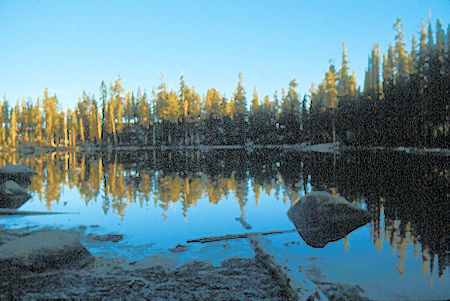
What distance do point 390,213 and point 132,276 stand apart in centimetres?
831

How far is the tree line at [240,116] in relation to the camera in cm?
5634

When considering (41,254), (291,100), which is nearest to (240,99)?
(291,100)

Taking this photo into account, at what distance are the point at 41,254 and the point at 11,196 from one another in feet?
28.2

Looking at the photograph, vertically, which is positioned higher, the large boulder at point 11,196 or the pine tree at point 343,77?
the pine tree at point 343,77

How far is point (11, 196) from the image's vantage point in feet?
40.5

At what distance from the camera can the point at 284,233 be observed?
8.12 m

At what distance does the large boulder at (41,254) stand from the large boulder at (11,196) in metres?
7.57

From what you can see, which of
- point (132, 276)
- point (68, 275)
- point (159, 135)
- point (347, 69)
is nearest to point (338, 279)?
point (132, 276)

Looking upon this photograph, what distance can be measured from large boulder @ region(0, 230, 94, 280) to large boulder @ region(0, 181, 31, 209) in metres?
7.57

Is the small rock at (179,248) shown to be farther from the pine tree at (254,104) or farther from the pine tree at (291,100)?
the pine tree at (254,104)

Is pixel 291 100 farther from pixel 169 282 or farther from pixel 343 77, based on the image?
pixel 169 282

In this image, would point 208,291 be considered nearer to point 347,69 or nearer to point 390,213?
point 390,213

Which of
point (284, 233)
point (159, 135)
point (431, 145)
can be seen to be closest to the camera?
point (284, 233)

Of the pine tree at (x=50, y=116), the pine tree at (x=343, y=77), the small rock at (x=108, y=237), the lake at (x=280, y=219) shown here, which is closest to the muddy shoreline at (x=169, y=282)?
the lake at (x=280, y=219)
